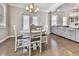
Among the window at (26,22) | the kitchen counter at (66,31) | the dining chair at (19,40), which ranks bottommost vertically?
the dining chair at (19,40)

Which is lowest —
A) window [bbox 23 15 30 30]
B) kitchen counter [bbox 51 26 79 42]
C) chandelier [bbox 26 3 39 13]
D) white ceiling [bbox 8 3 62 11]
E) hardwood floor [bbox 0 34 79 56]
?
hardwood floor [bbox 0 34 79 56]

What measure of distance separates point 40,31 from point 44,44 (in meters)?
0.37

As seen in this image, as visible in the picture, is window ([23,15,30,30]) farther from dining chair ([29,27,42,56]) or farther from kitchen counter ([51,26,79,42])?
kitchen counter ([51,26,79,42])

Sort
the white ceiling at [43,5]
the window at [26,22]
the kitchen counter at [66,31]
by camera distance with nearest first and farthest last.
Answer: the white ceiling at [43,5], the window at [26,22], the kitchen counter at [66,31]

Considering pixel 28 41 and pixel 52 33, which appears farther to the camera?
pixel 52 33

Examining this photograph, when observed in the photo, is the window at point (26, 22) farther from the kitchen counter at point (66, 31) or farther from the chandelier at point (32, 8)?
the kitchen counter at point (66, 31)

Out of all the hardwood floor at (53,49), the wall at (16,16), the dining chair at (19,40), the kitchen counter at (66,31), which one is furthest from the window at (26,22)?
the kitchen counter at (66,31)

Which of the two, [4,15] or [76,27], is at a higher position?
[4,15]

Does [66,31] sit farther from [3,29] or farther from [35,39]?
[3,29]

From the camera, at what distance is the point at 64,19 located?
114 inches

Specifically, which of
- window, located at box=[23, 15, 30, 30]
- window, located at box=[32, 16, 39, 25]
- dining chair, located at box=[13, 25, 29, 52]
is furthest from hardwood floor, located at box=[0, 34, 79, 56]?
window, located at box=[32, 16, 39, 25]

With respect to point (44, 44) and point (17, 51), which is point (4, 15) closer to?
point (17, 51)

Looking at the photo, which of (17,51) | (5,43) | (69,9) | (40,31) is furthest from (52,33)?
(5,43)

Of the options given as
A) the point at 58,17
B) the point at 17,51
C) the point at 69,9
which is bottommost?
the point at 17,51
